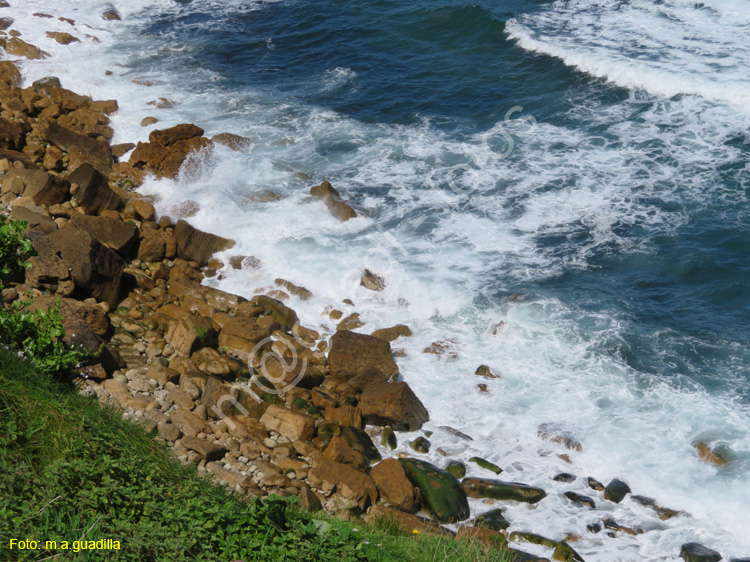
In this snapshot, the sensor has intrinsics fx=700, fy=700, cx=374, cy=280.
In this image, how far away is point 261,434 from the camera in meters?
9.83

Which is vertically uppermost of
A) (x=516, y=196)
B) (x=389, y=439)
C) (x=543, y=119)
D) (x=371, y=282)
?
(x=543, y=119)

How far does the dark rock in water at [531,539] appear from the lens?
29.0 feet

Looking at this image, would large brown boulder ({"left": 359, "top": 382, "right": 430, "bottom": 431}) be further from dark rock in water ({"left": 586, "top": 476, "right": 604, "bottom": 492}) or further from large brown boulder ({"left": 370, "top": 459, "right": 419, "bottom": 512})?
dark rock in water ({"left": 586, "top": 476, "right": 604, "bottom": 492})

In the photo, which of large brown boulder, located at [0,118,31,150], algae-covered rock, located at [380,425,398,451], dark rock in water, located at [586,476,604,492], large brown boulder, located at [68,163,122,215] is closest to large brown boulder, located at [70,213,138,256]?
large brown boulder, located at [68,163,122,215]

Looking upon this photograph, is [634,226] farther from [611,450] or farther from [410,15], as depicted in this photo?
[410,15]

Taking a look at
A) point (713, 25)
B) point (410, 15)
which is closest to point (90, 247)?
point (410, 15)

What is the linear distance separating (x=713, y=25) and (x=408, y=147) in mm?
11970

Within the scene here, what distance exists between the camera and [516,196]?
16.4m

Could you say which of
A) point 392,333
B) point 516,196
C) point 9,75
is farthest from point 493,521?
point 9,75

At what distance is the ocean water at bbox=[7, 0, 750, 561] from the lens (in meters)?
10.6

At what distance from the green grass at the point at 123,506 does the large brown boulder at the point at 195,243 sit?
6785 mm

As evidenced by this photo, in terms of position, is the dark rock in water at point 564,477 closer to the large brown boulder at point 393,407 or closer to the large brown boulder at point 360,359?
the large brown boulder at point 393,407

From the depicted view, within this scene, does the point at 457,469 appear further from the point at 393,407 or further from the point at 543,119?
the point at 543,119

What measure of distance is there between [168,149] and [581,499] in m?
12.1
